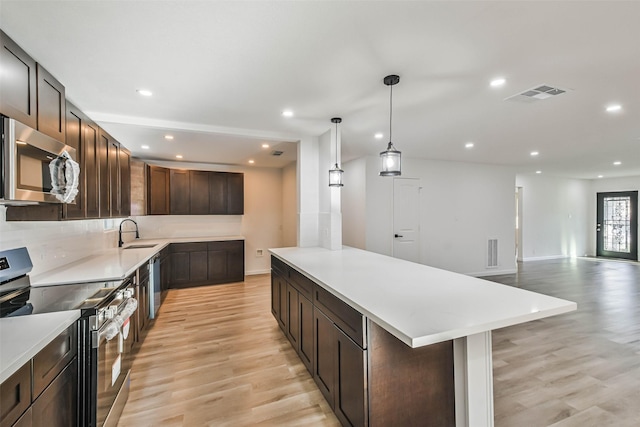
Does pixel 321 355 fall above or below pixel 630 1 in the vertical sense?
below

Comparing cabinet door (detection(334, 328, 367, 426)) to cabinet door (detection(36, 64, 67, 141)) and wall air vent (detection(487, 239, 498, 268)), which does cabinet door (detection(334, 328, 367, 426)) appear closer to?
cabinet door (detection(36, 64, 67, 141))

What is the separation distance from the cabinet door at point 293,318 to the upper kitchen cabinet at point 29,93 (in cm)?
224

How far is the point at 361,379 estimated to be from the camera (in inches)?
58.1

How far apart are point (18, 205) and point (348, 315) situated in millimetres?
2381

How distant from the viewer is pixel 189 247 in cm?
514

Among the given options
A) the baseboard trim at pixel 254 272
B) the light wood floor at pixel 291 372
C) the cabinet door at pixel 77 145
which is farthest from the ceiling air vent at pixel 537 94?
the baseboard trim at pixel 254 272

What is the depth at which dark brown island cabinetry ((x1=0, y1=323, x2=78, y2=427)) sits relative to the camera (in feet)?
3.22

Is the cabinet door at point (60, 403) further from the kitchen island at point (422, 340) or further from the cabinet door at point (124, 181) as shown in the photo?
the cabinet door at point (124, 181)

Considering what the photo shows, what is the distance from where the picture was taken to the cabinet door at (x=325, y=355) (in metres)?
1.84

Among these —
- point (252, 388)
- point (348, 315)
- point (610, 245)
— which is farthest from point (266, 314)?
point (610, 245)

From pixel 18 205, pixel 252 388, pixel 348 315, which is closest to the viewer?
pixel 348 315

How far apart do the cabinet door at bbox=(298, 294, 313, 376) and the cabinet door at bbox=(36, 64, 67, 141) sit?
7.33 feet

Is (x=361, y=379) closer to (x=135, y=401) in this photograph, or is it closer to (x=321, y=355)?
(x=321, y=355)

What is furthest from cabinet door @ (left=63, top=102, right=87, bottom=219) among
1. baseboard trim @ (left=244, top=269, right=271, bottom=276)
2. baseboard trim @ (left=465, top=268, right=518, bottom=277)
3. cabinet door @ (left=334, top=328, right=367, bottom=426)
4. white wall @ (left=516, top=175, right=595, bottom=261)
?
white wall @ (left=516, top=175, right=595, bottom=261)
